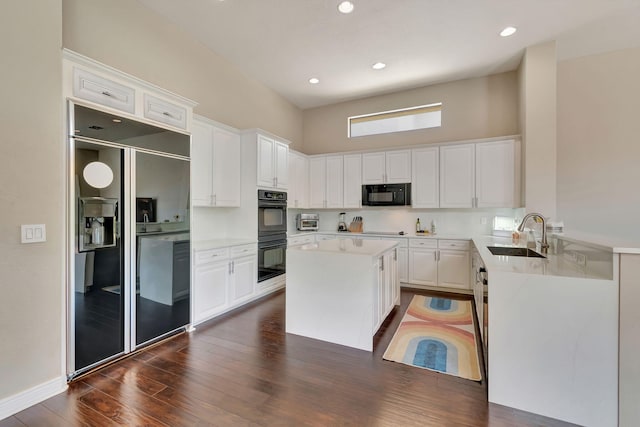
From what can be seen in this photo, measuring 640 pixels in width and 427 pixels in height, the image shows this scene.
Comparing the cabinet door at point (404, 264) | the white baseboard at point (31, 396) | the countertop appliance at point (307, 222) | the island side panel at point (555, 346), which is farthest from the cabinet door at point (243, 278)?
the island side panel at point (555, 346)

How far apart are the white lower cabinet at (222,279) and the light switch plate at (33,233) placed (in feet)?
4.27

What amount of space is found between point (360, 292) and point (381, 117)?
3888 millimetres

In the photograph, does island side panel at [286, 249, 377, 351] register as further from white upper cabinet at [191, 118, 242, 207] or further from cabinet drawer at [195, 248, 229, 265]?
white upper cabinet at [191, 118, 242, 207]

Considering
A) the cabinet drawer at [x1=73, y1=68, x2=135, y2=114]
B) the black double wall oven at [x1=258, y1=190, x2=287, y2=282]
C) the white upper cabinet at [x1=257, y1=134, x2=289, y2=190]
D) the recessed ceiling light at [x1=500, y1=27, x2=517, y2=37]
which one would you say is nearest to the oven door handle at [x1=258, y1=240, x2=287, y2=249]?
the black double wall oven at [x1=258, y1=190, x2=287, y2=282]

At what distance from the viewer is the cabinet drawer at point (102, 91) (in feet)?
6.77

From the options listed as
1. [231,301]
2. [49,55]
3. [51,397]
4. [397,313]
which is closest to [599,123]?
[397,313]

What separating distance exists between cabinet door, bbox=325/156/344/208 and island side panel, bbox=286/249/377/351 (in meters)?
2.53

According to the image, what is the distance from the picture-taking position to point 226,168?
12.5ft

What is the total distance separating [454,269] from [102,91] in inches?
183

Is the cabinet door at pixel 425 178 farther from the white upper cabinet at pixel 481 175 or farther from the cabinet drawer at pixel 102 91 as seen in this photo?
the cabinet drawer at pixel 102 91

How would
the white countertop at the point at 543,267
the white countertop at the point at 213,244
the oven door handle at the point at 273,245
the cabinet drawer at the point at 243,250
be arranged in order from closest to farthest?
the white countertop at the point at 543,267, the white countertop at the point at 213,244, the cabinet drawer at the point at 243,250, the oven door handle at the point at 273,245

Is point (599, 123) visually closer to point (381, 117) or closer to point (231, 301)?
point (381, 117)

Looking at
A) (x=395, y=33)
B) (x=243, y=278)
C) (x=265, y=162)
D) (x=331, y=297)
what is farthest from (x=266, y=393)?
(x=395, y=33)

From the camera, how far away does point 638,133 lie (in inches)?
150
